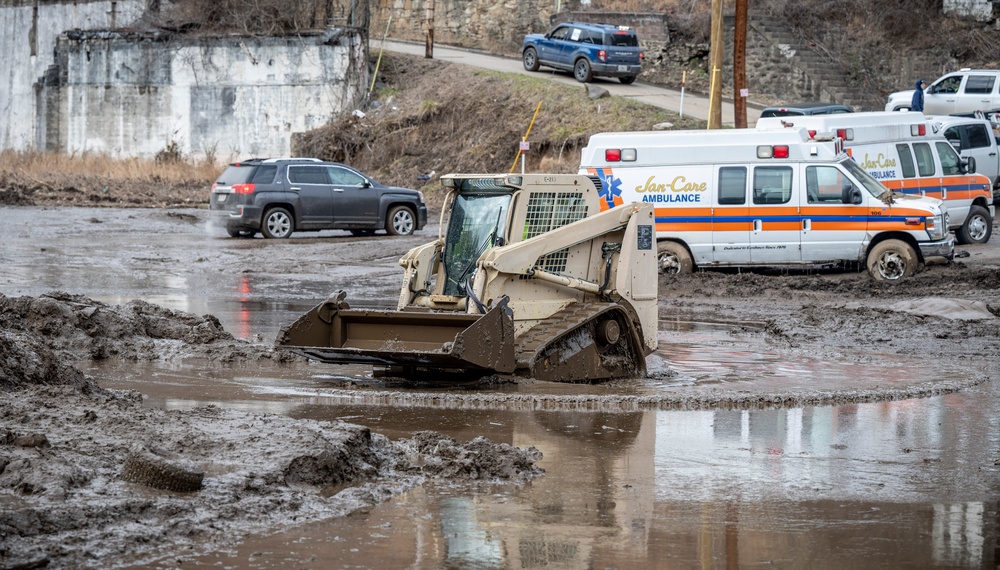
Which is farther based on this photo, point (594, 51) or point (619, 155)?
point (594, 51)

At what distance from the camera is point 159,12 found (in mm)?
44500

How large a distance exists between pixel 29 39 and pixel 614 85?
69.5 feet

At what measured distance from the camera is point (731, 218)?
2031 centimetres

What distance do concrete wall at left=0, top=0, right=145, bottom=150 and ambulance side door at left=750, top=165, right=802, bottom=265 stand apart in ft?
101

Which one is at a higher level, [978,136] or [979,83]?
[979,83]

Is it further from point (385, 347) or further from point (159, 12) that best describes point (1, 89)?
point (385, 347)

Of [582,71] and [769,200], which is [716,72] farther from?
[582,71]

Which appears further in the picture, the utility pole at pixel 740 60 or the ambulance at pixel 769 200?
the utility pole at pixel 740 60

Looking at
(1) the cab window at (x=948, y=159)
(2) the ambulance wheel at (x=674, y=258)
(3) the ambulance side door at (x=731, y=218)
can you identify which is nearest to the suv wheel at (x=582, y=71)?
(1) the cab window at (x=948, y=159)

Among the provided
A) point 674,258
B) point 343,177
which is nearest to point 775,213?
point 674,258

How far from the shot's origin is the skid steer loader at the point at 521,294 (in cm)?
1111

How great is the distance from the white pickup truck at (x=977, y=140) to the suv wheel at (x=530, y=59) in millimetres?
16706

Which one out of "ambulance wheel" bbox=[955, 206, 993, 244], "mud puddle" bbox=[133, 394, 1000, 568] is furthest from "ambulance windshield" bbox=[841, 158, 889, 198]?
"mud puddle" bbox=[133, 394, 1000, 568]

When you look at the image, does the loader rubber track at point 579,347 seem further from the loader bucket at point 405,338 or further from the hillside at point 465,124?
the hillside at point 465,124
